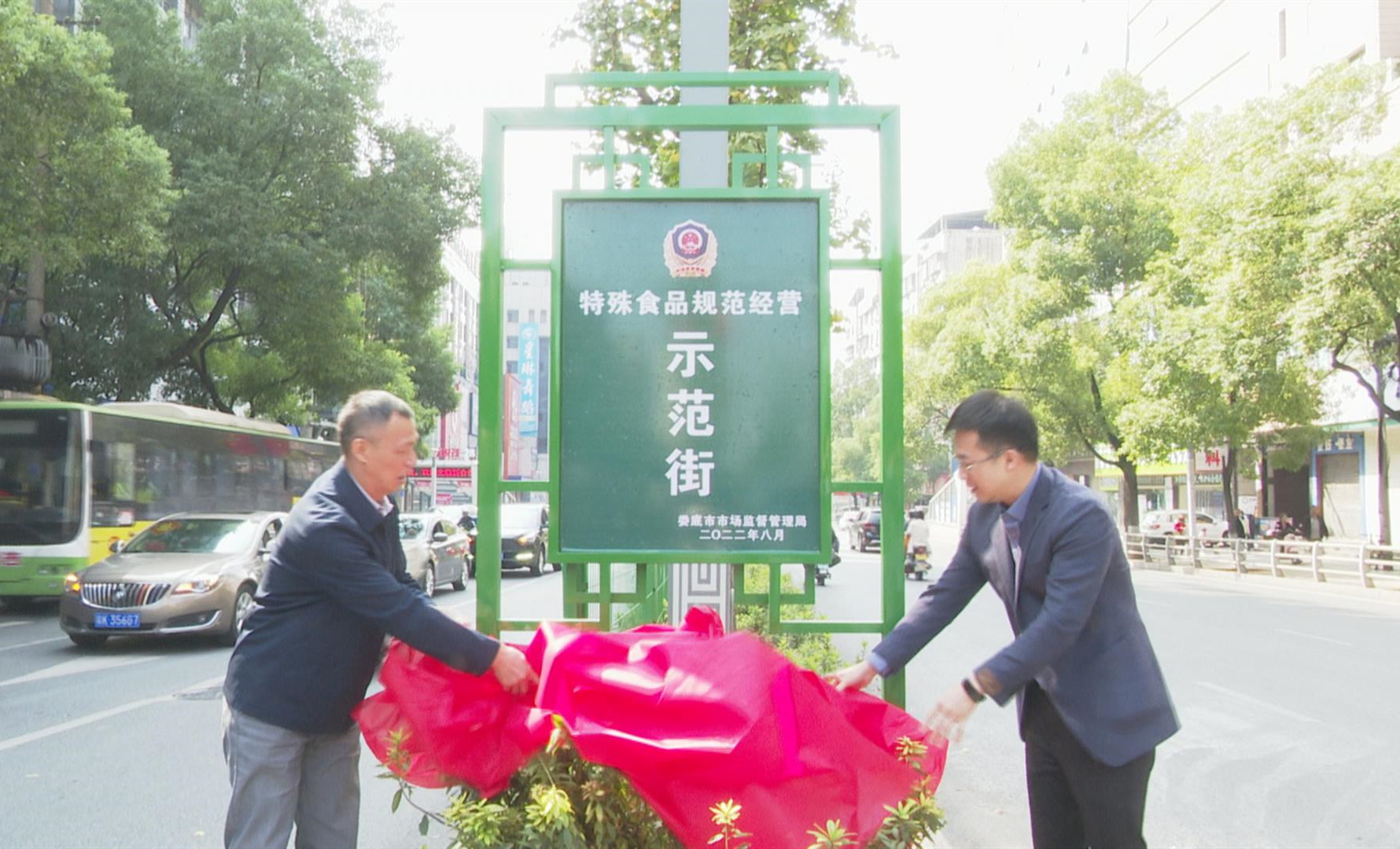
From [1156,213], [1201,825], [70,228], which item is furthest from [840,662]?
[1156,213]

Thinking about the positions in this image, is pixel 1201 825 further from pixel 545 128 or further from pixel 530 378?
pixel 530 378

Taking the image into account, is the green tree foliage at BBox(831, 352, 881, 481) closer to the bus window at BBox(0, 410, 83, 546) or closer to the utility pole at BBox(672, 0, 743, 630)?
the bus window at BBox(0, 410, 83, 546)

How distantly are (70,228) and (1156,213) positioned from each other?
82.3 ft

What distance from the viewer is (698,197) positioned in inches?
137

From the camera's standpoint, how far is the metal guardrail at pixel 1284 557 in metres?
20.5

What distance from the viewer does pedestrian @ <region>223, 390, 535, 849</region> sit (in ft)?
9.29

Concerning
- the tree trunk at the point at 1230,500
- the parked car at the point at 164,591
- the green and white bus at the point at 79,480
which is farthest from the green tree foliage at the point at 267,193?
the tree trunk at the point at 1230,500

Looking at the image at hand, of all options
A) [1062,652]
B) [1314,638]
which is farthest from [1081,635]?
[1314,638]

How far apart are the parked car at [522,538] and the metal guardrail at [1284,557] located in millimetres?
11687

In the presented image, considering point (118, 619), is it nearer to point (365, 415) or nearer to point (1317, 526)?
point (365, 415)

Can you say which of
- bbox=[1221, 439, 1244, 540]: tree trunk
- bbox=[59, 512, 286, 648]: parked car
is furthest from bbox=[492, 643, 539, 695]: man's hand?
bbox=[1221, 439, 1244, 540]: tree trunk

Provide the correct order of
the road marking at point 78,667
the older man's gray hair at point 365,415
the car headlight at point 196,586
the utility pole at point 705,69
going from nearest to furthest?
the older man's gray hair at point 365,415
the utility pole at point 705,69
the road marking at point 78,667
the car headlight at point 196,586

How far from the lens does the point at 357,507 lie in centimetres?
297

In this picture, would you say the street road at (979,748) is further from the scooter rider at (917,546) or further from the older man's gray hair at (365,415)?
the scooter rider at (917,546)
